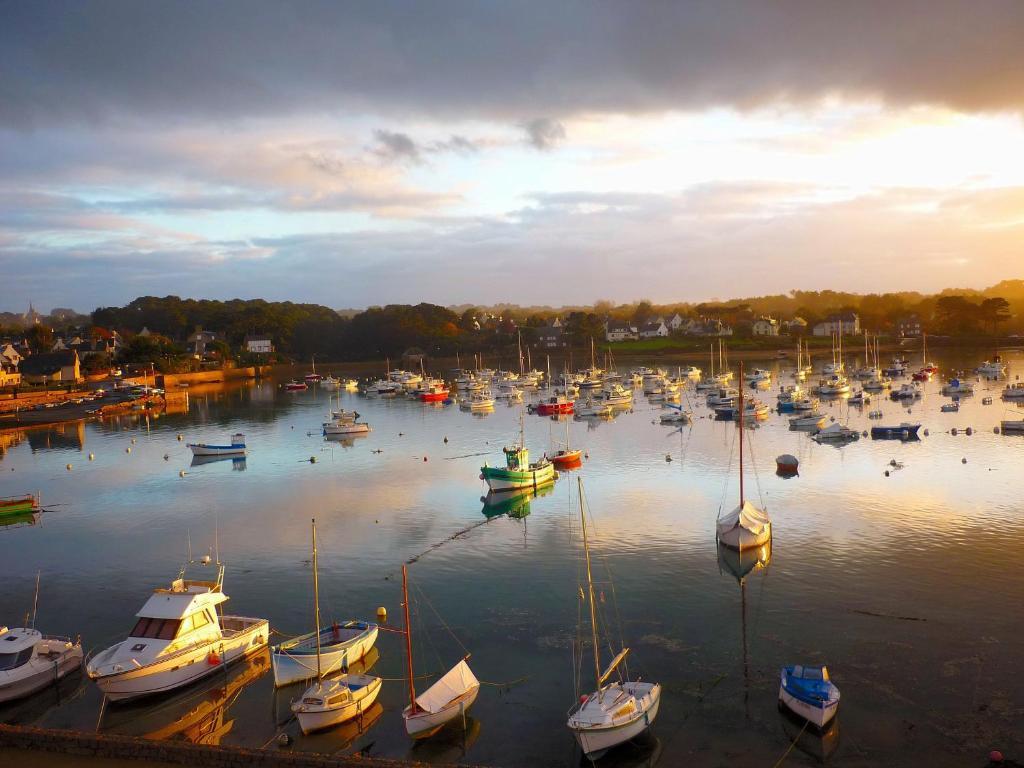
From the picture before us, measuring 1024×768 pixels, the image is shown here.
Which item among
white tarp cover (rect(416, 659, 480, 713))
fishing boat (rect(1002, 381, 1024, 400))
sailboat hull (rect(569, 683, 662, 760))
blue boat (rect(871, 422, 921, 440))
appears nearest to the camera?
sailboat hull (rect(569, 683, 662, 760))

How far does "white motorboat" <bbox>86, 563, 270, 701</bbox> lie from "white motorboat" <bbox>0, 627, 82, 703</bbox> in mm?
993

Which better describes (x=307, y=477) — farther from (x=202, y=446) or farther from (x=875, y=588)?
(x=875, y=588)

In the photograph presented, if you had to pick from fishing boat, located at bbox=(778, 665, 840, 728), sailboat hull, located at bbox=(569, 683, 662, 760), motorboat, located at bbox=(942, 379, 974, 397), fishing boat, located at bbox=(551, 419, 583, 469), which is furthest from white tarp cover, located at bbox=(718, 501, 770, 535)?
motorboat, located at bbox=(942, 379, 974, 397)

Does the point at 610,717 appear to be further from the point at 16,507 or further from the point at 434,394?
the point at 434,394

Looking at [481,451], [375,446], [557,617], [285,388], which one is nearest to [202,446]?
[375,446]

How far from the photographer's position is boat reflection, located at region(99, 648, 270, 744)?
1955 cm

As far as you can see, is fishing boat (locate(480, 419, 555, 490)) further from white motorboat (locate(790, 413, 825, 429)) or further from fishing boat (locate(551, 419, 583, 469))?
white motorboat (locate(790, 413, 825, 429))

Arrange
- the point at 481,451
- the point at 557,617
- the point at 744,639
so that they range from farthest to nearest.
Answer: the point at 481,451
the point at 557,617
the point at 744,639

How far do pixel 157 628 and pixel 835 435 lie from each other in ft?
167

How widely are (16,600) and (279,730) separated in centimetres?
1586

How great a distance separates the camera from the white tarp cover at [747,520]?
31750 millimetres

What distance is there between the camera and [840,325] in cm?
18712

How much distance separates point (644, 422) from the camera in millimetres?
76000

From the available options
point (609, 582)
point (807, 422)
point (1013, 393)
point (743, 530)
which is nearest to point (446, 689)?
point (609, 582)
